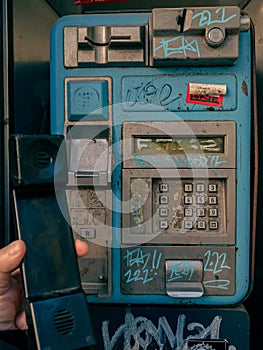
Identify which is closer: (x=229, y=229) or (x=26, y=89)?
(x=229, y=229)

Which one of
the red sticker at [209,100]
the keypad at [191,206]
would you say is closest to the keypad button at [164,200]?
the keypad at [191,206]

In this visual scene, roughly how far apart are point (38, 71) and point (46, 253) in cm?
118

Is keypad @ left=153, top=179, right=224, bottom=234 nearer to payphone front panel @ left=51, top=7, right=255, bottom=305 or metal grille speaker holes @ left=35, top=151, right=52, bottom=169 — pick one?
payphone front panel @ left=51, top=7, right=255, bottom=305

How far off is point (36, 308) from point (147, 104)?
0.81 metres

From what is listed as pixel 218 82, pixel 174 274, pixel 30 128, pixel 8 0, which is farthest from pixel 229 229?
pixel 8 0

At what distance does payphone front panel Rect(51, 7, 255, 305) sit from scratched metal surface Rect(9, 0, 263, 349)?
1.19 ft

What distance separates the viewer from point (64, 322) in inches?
41.2

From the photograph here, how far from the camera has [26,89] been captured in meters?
1.98

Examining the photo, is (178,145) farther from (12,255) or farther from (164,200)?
(12,255)

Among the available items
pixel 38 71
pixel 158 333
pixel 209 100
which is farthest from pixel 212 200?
pixel 38 71

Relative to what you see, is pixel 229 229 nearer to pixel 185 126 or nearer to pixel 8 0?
pixel 185 126

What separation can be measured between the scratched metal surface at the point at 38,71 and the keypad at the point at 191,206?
57 centimetres

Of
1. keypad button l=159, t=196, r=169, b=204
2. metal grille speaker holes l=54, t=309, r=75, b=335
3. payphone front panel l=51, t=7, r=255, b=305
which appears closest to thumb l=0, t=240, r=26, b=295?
metal grille speaker holes l=54, t=309, r=75, b=335

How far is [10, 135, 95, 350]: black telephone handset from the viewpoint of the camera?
103 cm
